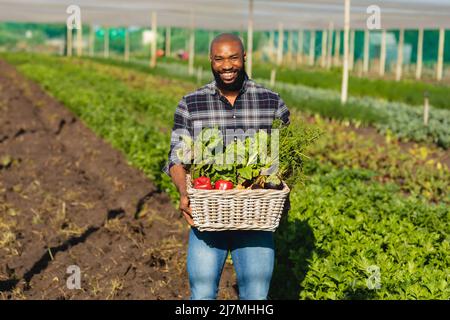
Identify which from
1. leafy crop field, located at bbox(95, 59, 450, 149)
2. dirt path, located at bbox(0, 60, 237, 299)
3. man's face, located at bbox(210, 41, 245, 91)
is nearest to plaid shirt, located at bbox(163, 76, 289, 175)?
man's face, located at bbox(210, 41, 245, 91)

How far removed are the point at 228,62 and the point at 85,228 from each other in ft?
12.1

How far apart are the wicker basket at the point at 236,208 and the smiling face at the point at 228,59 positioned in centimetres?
56

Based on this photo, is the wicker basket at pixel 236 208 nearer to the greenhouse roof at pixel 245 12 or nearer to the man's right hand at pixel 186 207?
the man's right hand at pixel 186 207

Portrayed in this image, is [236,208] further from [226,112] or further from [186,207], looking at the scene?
[226,112]

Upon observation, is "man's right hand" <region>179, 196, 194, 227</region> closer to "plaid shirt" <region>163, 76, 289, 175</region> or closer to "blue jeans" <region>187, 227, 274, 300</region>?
"blue jeans" <region>187, 227, 274, 300</region>

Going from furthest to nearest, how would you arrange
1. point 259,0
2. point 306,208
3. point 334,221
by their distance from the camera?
point 259,0 → point 306,208 → point 334,221

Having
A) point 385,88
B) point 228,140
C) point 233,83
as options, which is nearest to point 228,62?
point 233,83

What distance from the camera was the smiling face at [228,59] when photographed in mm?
3375

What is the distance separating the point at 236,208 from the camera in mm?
3273

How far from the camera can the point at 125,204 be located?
7422 mm

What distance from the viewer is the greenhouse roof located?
2264cm
